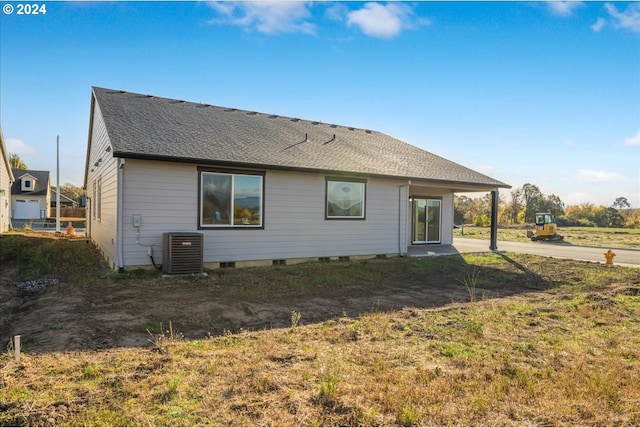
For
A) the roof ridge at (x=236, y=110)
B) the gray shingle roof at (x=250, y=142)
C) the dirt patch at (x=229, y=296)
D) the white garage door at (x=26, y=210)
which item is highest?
the roof ridge at (x=236, y=110)

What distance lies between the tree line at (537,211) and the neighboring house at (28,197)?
42.6 m

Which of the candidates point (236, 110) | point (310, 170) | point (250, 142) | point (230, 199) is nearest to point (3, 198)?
point (236, 110)

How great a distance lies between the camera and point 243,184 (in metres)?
9.90

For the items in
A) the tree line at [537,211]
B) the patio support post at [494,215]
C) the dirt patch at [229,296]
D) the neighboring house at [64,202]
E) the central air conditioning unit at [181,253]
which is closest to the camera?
the dirt patch at [229,296]

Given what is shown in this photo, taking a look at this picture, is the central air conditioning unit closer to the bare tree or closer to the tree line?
the tree line

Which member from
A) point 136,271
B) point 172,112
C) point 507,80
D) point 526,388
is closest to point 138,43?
point 172,112

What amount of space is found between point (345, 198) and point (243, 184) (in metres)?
3.31

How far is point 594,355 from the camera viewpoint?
14.0 ft

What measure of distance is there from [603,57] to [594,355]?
1010cm

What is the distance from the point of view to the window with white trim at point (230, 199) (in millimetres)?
9469

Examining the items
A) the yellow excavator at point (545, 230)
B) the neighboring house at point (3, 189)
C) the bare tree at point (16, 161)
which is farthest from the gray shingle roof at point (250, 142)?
the bare tree at point (16, 161)

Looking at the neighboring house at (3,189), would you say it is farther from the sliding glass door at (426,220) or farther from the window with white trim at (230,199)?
the sliding glass door at (426,220)

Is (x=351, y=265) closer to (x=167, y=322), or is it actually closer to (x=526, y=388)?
(x=167, y=322)

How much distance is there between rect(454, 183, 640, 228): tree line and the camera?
128 ft
